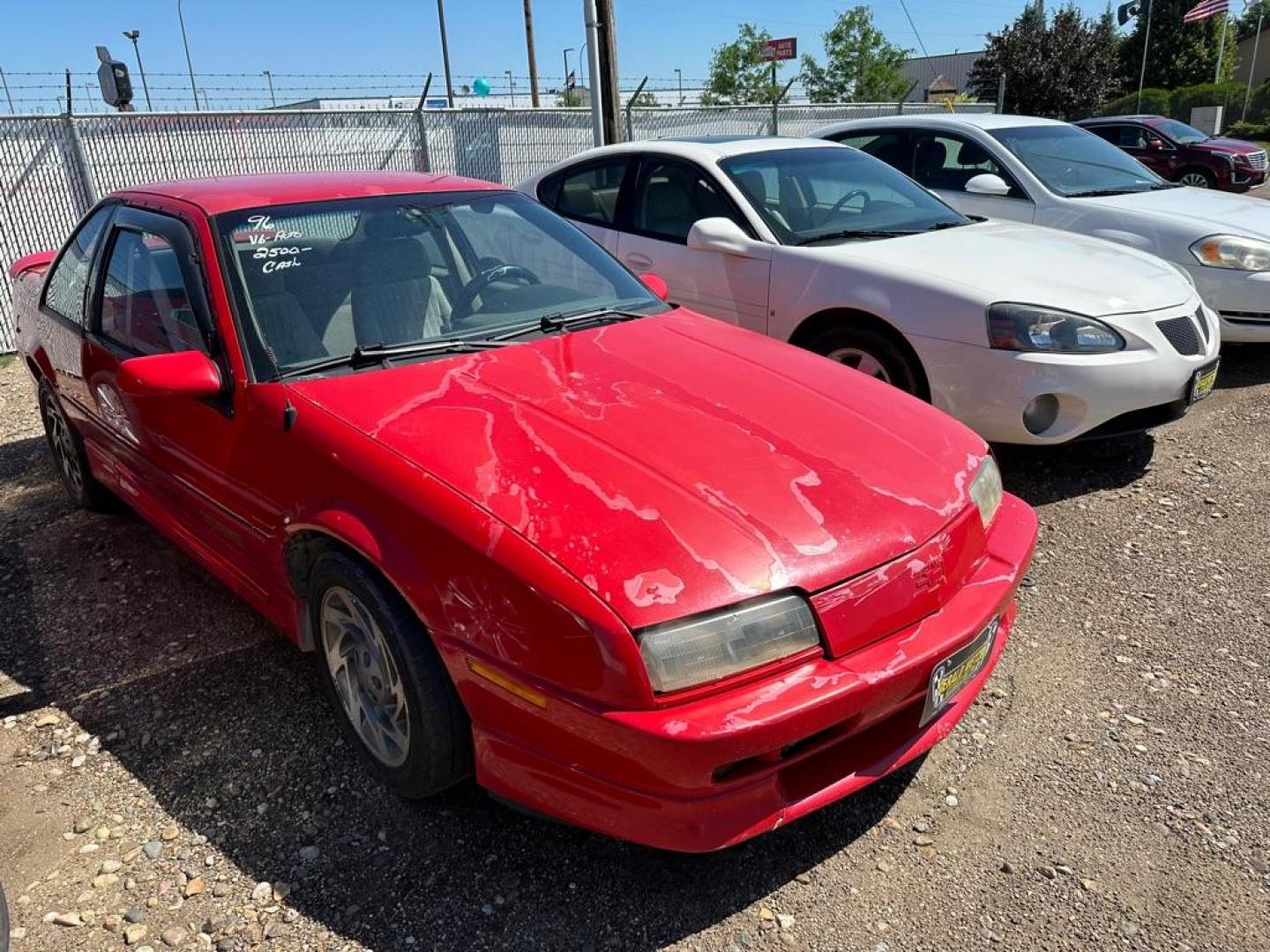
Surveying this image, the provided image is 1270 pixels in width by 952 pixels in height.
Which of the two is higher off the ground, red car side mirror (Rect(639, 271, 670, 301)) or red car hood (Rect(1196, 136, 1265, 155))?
red car side mirror (Rect(639, 271, 670, 301))

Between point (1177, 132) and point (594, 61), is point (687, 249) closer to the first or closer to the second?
point (594, 61)

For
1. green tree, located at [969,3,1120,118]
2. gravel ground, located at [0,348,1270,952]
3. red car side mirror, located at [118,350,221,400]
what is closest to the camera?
gravel ground, located at [0,348,1270,952]

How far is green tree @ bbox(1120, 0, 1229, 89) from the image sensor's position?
4166 cm

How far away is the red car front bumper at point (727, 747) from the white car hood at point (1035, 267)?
7.98ft

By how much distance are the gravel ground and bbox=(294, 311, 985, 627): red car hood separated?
0.81 m

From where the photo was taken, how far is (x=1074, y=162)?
6.80 meters

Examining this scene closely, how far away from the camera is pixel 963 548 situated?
2.30 metres

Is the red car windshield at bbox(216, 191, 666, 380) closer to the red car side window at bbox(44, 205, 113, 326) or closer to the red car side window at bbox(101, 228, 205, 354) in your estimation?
the red car side window at bbox(101, 228, 205, 354)

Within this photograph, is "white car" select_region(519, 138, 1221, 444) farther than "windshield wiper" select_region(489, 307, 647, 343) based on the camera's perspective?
Yes

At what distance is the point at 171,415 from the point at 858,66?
1623 inches

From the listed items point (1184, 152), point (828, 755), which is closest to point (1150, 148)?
point (1184, 152)

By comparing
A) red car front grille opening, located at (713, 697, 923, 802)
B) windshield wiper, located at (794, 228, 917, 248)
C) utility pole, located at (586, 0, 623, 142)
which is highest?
utility pole, located at (586, 0, 623, 142)

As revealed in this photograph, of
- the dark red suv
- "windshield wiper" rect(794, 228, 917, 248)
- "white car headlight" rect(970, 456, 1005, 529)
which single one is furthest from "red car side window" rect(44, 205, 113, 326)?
the dark red suv

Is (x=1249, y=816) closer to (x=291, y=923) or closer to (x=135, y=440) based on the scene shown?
(x=291, y=923)
